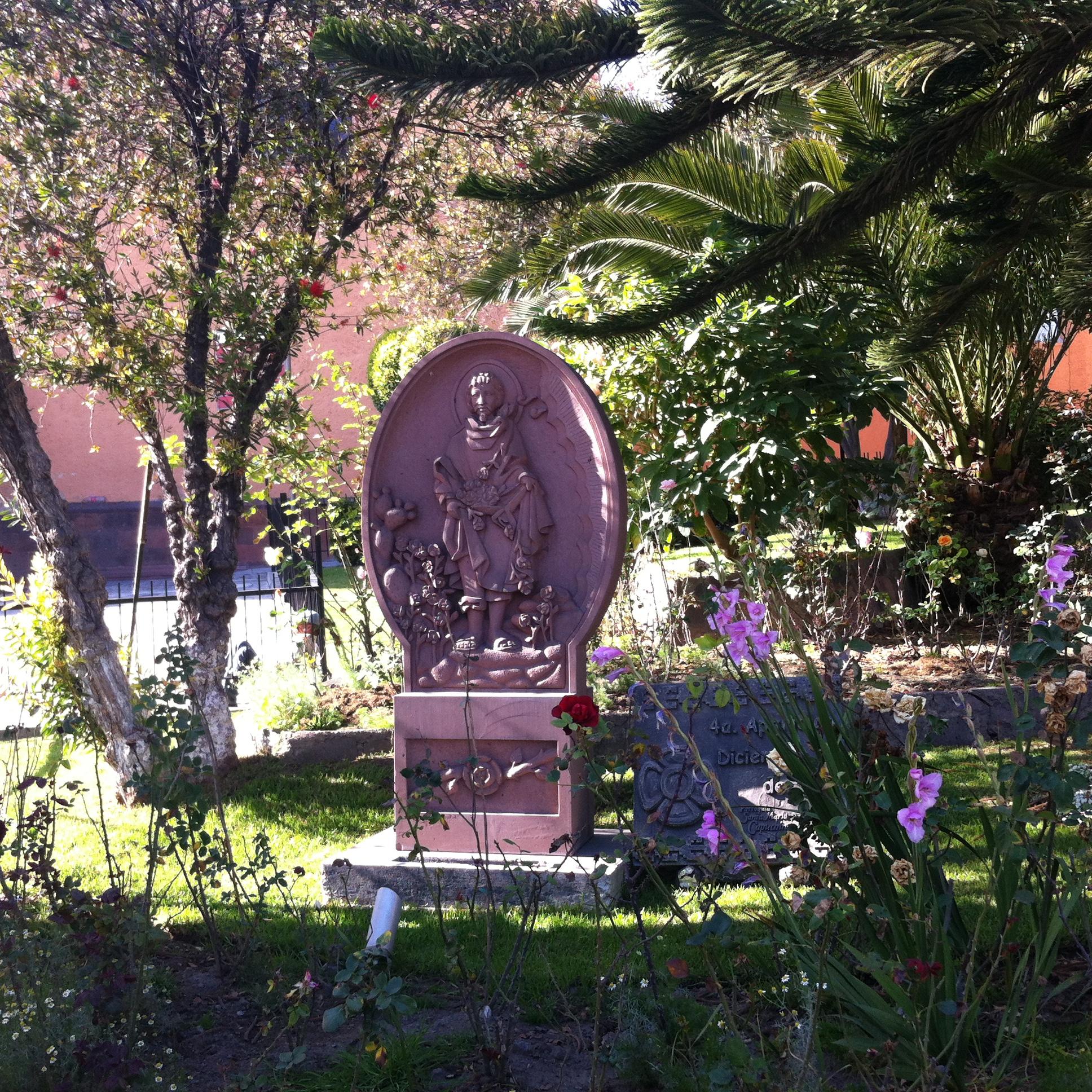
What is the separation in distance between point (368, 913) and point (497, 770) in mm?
780

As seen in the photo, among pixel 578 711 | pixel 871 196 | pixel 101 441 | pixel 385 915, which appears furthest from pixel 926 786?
pixel 101 441

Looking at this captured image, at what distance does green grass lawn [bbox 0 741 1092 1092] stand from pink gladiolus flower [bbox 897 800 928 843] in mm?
760

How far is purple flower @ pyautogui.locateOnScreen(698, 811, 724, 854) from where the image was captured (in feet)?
8.22

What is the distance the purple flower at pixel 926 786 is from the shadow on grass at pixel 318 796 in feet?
12.3

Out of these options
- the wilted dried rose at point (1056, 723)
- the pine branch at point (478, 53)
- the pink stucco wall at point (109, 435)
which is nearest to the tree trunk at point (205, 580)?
the pine branch at point (478, 53)

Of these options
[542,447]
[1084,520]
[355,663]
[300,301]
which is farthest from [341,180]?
[1084,520]

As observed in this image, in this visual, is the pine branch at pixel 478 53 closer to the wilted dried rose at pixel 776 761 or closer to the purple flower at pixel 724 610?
the purple flower at pixel 724 610

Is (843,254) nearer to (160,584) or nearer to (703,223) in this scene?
(703,223)

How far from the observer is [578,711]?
282 centimetres

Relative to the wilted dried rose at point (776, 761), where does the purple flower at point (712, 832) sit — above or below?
below

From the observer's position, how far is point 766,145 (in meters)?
8.29

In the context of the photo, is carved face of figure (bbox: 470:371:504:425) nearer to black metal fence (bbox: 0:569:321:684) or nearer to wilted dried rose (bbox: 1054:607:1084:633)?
black metal fence (bbox: 0:569:321:684)

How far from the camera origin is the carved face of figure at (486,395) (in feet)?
15.8

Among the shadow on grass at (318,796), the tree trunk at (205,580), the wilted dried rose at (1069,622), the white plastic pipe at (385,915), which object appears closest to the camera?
the wilted dried rose at (1069,622)
